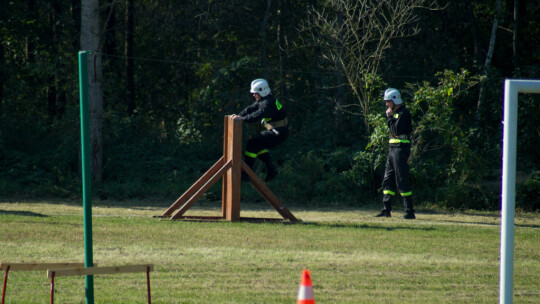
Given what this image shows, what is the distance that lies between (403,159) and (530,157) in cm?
823

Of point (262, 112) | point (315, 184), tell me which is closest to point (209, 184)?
point (262, 112)

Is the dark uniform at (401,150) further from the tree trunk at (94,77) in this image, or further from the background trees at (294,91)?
the tree trunk at (94,77)

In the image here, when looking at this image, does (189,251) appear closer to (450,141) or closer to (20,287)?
(20,287)

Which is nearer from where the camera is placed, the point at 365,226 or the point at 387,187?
the point at 365,226

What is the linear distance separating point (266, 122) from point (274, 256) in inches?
177

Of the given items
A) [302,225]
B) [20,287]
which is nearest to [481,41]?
[302,225]

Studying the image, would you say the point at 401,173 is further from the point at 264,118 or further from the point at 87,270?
the point at 87,270

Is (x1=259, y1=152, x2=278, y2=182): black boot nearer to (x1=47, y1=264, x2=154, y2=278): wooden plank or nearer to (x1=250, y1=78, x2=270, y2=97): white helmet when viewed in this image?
(x1=250, y1=78, x2=270, y2=97): white helmet

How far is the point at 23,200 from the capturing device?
15297mm

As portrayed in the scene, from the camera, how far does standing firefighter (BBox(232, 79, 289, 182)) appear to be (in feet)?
40.2

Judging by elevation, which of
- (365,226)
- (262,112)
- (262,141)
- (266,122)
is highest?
(262,112)

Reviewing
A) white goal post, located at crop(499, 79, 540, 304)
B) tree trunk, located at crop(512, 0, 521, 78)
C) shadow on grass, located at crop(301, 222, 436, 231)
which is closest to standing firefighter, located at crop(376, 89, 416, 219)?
shadow on grass, located at crop(301, 222, 436, 231)

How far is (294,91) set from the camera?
21.1 metres

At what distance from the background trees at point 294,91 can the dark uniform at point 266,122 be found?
11.1ft
